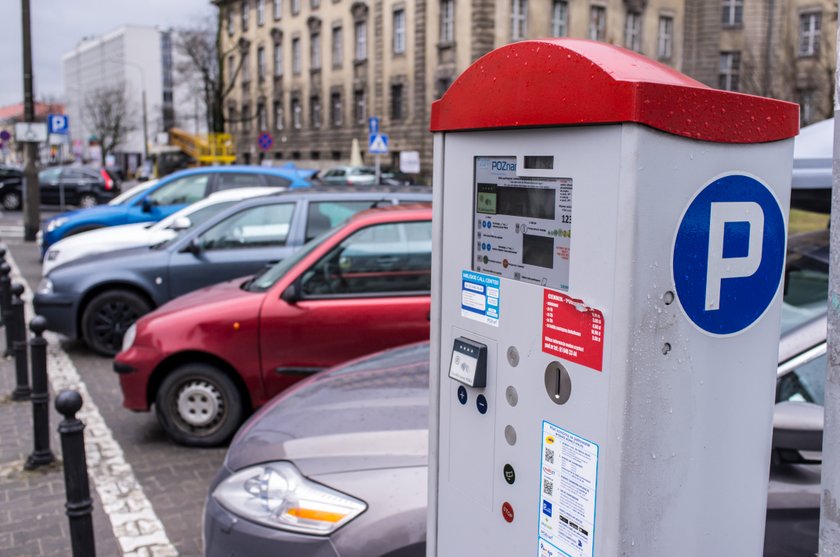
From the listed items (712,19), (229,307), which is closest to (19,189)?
(229,307)

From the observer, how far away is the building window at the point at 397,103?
41.8 meters

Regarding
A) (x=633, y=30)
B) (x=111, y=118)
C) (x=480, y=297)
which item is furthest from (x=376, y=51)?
(x=111, y=118)

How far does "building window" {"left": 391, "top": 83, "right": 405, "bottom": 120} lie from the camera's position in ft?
137

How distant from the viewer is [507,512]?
2012 mm

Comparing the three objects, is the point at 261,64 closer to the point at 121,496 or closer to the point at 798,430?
the point at 121,496

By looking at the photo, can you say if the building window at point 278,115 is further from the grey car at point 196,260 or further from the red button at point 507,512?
the red button at point 507,512

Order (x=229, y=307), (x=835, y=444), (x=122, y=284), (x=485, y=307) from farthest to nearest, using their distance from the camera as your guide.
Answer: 1. (x=122, y=284)
2. (x=229, y=307)
3. (x=485, y=307)
4. (x=835, y=444)

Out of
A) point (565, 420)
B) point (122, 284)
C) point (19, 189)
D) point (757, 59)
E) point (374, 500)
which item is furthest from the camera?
point (757, 59)

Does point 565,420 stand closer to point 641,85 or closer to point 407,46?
point 641,85

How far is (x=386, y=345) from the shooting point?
566 centimetres

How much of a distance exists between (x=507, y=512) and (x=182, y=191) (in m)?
11.0

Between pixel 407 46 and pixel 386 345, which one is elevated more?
pixel 407 46

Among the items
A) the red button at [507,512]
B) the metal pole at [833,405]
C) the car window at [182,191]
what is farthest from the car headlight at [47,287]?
the metal pole at [833,405]

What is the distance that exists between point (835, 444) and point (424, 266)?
178 inches
